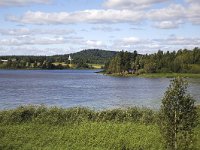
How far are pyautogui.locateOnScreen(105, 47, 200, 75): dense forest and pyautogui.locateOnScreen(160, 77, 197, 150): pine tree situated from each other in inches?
6193

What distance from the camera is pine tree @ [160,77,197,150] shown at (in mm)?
18891

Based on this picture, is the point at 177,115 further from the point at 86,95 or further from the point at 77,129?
the point at 86,95

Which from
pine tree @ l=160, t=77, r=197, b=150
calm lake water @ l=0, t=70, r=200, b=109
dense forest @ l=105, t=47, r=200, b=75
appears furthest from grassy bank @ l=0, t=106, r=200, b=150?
dense forest @ l=105, t=47, r=200, b=75

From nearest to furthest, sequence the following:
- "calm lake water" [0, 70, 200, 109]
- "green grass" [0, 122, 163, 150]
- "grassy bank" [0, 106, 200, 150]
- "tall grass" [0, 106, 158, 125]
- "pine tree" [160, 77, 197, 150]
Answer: "pine tree" [160, 77, 197, 150] → "green grass" [0, 122, 163, 150] → "grassy bank" [0, 106, 200, 150] → "tall grass" [0, 106, 158, 125] → "calm lake water" [0, 70, 200, 109]

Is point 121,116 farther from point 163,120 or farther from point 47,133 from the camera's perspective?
point 163,120

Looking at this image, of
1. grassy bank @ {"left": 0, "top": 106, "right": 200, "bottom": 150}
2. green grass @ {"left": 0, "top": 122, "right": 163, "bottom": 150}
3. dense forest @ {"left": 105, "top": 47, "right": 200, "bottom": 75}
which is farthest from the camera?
dense forest @ {"left": 105, "top": 47, "right": 200, "bottom": 75}

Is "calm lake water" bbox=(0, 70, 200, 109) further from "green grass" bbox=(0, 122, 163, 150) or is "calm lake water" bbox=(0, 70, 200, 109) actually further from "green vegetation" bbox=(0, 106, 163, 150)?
"green grass" bbox=(0, 122, 163, 150)

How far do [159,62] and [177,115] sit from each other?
162557 mm

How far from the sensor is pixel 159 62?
17950 cm

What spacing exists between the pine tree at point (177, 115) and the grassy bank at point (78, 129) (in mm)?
3925

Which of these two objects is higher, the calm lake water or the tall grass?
the tall grass

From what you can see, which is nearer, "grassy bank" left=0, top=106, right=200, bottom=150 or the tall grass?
"grassy bank" left=0, top=106, right=200, bottom=150

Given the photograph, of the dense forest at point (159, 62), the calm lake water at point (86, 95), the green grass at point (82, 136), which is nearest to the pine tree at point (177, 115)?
the green grass at point (82, 136)

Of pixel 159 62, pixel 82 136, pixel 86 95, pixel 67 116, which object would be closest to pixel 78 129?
pixel 82 136
